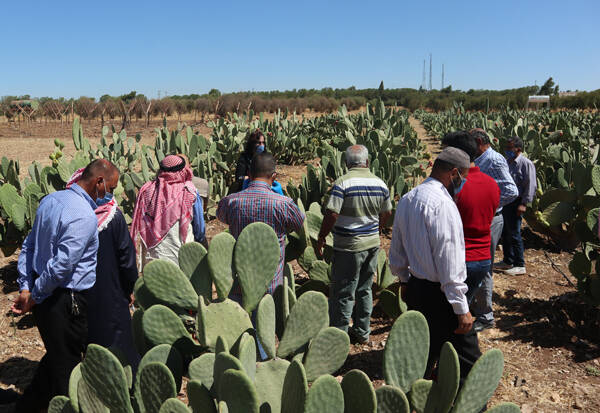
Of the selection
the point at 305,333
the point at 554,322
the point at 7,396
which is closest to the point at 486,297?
the point at 554,322

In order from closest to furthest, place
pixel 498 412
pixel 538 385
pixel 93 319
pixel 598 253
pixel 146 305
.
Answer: pixel 498 412
pixel 146 305
pixel 93 319
pixel 538 385
pixel 598 253

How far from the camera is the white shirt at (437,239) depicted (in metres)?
2.18

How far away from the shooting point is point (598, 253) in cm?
377

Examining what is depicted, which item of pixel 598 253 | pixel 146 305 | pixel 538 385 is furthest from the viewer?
pixel 598 253

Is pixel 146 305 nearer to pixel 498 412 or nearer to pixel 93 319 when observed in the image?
pixel 93 319

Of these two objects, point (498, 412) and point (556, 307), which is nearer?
point (498, 412)

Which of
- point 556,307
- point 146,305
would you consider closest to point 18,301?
point 146,305

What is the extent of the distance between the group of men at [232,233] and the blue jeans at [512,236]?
211 cm

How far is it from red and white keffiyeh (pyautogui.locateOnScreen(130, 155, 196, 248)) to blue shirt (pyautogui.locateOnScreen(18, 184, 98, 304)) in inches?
24.9

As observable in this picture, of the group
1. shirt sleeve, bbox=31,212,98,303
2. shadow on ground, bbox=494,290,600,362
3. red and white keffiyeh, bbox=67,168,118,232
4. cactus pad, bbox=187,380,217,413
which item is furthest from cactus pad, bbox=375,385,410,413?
shadow on ground, bbox=494,290,600,362

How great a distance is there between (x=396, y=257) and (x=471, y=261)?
509 mm

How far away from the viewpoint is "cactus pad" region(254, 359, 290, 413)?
1.52 meters

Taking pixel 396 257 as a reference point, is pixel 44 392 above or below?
below

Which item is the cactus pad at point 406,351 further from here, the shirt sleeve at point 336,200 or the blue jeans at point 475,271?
the shirt sleeve at point 336,200
